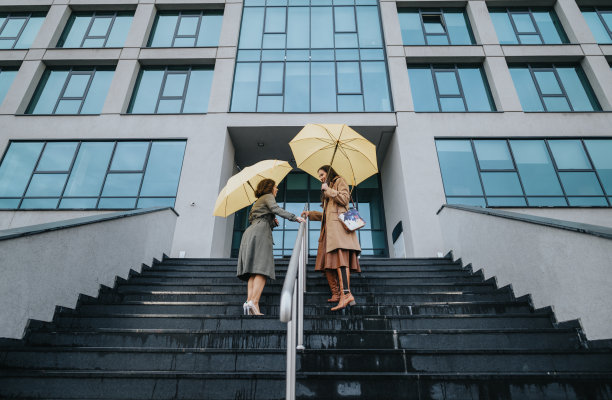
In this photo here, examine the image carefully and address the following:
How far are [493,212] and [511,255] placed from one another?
2.91 ft

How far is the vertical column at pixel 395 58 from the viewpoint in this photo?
10836mm

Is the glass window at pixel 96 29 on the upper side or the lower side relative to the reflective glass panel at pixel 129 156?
upper

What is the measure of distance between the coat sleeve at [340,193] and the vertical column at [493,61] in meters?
8.80

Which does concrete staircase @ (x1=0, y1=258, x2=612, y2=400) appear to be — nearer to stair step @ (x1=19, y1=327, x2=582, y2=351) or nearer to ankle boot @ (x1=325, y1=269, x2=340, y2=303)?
stair step @ (x1=19, y1=327, x2=582, y2=351)

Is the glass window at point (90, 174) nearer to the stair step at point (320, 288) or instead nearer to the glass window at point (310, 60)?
the glass window at point (310, 60)

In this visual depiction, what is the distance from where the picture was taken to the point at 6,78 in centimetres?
1178

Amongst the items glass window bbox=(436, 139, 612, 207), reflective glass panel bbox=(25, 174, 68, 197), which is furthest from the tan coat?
reflective glass panel bbox=(25, 174, 68, 197)

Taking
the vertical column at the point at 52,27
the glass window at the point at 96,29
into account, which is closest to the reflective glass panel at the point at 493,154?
the glass window at the point at 96,29

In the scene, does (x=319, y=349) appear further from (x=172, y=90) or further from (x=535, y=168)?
(x=172, y=90)

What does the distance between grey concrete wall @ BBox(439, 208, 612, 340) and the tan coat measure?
91.9 inches

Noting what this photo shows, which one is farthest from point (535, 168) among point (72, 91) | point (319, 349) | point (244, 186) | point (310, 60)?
point (72, 91)

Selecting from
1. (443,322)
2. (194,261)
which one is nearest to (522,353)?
(443,322)

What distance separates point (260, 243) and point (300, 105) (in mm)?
7708

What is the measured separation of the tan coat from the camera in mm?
4184
